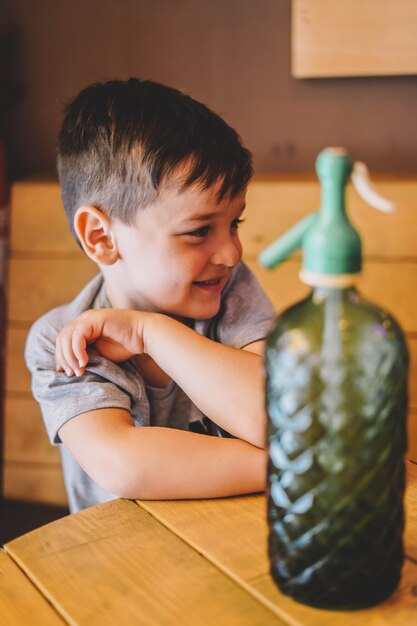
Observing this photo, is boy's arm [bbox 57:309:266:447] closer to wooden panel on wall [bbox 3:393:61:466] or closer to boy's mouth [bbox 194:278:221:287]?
boy's mouth [bbox 194:278:221:287]

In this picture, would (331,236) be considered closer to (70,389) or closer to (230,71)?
(70,389)

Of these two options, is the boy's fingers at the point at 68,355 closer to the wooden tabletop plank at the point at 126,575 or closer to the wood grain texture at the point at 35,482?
the wooden tabletop plank at the point at 126,575

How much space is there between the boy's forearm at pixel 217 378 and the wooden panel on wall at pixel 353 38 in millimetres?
1281

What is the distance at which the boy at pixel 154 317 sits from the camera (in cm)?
87

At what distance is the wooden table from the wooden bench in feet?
3.73

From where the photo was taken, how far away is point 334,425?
0.58 metres

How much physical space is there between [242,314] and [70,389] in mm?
345

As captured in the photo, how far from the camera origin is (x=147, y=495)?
0.84 meters

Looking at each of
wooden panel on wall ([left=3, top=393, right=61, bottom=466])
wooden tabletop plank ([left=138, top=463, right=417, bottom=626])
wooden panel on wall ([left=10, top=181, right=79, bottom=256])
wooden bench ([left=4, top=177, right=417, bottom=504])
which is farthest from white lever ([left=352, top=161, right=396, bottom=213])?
wooden panel on wall ([left=3, top=393, right=61, bottom=466])

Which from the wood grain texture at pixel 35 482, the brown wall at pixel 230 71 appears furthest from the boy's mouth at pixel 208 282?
the wood grain texture at pixel 35 482

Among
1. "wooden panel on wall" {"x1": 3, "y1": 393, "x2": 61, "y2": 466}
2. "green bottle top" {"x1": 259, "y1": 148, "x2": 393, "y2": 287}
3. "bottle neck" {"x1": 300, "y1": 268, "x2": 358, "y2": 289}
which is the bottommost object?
"wooden panel on wall" {"x1": 3, "y1": 393, "x2": 61, "y2": 466}

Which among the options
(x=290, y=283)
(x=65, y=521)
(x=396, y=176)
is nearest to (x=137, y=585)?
(x=65, y=521)

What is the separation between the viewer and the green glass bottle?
55 cm

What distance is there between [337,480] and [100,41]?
1879 mm
